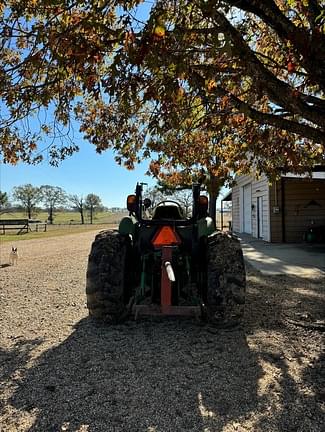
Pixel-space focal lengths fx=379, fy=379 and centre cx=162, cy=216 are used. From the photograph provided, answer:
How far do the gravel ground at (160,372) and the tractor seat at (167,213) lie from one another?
1426 mm

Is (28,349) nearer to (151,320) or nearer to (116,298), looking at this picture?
(116,298)

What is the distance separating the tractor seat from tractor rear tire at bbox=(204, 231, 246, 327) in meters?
1.25

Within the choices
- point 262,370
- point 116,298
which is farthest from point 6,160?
point 262,370

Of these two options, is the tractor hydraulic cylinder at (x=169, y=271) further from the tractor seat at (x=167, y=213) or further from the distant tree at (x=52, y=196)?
the distant tree at (x=52, y=196)

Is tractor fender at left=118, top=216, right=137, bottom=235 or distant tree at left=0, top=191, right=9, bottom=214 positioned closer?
tractor fender at left=118, top=216, right=137, bottom=235

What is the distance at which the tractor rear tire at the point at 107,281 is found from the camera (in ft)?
13.9

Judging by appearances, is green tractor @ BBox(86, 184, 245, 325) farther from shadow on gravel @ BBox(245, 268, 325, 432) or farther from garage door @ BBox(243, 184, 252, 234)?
garage door @ BBox(243, 184, 252, 234)

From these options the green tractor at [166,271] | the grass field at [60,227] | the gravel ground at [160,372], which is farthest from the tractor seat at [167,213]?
the grass field at [60,227]

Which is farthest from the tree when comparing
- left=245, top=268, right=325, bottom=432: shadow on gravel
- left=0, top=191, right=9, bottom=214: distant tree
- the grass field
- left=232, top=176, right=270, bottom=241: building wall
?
left=0, top=191, right=9, bottom=214: distant tree

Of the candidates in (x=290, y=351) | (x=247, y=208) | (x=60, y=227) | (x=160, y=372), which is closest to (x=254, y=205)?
(x=247, y=208)

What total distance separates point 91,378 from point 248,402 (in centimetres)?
129

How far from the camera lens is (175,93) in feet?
11.1

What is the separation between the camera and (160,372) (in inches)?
131

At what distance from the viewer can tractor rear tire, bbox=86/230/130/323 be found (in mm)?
4227
